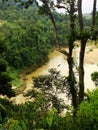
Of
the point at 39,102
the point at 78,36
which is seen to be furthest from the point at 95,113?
the point at 39,102

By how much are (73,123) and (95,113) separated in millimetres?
593

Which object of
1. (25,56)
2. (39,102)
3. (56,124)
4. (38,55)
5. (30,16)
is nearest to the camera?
(56,124)

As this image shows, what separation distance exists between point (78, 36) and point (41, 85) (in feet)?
15.8

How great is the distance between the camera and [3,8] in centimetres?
7488

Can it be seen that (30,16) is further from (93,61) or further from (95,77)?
(95,77)

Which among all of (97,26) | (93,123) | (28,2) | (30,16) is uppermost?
(28,2)

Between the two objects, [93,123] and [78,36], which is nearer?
[93,123]

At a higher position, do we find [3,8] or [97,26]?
[97,26]

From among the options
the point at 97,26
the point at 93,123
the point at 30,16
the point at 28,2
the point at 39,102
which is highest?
the point at 28,2

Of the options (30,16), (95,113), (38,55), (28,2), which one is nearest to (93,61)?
(38,55)

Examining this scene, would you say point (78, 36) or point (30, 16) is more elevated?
point (78, 36)

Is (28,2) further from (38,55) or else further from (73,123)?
(38,55)

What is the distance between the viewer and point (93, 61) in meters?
46.9

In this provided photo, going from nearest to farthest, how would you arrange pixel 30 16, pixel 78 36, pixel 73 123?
1. pixel 73 123
2. pixel 78 36
3. pixel 30 16
